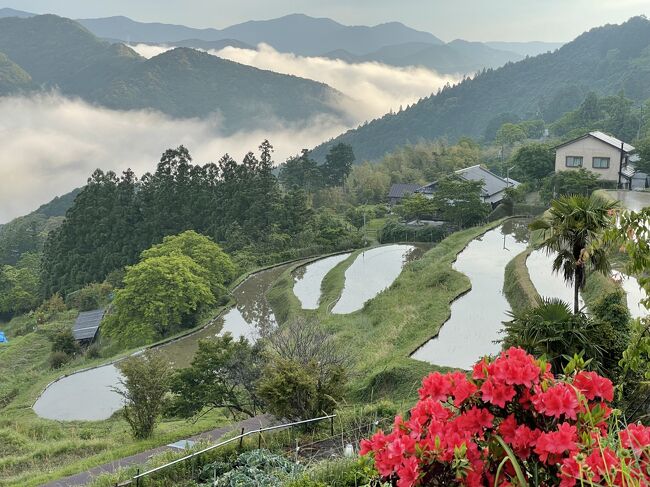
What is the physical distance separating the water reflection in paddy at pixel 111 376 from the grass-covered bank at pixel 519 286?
32.9 feet

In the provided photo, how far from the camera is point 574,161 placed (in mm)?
40250

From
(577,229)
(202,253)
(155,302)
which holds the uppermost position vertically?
(577,229)

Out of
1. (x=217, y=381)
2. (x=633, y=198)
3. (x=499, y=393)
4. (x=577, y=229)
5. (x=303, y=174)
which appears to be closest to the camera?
(x=499, y=393)

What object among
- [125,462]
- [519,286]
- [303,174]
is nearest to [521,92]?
[303,174]

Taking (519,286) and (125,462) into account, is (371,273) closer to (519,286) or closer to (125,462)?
(519,286)

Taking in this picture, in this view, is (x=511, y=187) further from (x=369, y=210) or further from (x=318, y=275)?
(x=318, y=275)

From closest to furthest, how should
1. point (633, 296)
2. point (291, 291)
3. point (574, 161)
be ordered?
point (633, 296) < point (291, 291) < point (574, 161)

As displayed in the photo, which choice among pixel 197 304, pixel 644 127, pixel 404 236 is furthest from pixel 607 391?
pixel 644 127

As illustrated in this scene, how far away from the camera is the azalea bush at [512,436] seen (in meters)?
2.29

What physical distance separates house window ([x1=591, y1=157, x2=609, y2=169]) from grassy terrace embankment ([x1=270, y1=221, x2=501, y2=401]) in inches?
591

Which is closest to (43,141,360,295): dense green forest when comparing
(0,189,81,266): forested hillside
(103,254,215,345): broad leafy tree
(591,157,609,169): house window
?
(103,254,215,345): broad leafy tree

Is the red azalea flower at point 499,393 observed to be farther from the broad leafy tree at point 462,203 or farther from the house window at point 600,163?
the house window at point 600,163

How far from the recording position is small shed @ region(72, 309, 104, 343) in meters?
31.7

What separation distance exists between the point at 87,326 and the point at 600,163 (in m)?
34.4
